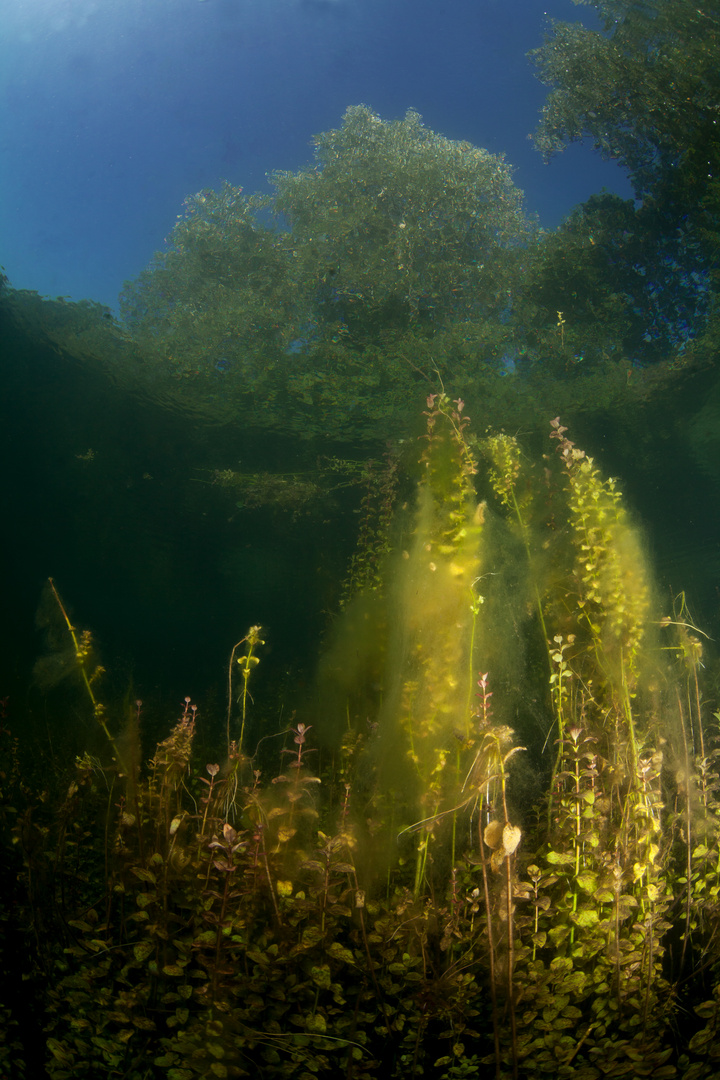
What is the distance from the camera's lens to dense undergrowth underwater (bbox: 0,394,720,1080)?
1469mm

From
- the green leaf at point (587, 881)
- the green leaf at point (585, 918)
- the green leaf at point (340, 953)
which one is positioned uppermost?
the green leaf at point (587, 881)

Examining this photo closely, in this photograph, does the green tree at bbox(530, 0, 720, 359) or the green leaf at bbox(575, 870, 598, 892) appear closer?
the green leaf at bbox(575, 870, 598, 892)

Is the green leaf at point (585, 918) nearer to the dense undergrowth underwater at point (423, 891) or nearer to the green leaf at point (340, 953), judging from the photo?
the dense undergrowth underwater at point (423, 891)

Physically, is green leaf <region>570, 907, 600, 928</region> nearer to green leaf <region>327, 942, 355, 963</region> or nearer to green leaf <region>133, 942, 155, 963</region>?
green leaf <region>327, 942, 355, 963</region>

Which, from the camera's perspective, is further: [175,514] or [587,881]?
[175,514]

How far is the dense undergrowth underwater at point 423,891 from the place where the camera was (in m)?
1.47

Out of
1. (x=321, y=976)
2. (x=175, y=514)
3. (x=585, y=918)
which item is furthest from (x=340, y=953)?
(x=175, y=514)

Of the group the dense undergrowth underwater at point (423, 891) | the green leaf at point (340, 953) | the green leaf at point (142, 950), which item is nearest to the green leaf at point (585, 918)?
the dense undergrowth underwater at point (423, 891)

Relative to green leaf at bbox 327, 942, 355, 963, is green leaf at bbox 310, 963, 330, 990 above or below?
below

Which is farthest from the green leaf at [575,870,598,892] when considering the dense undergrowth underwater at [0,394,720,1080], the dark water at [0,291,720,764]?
the dark water at [0,291,720,764]

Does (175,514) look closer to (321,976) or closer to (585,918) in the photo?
(321,976)

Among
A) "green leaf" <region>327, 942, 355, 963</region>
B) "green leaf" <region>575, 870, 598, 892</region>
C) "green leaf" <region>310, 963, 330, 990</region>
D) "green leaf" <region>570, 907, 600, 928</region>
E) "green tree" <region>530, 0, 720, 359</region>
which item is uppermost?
"green tree" <region>530, 0, 720, 359</region>

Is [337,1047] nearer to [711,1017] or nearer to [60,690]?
[711,1017]

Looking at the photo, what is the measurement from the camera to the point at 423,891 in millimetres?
2262
